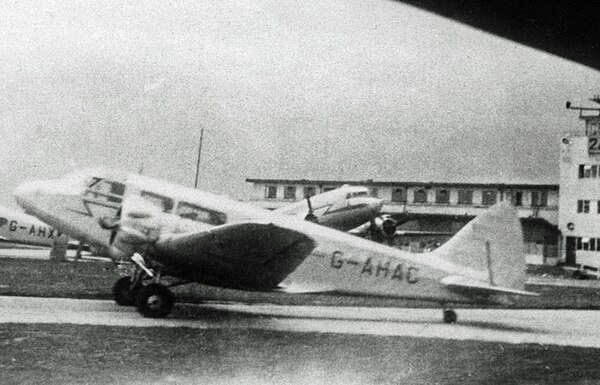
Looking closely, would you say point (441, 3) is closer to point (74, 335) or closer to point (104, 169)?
point (74, 335)

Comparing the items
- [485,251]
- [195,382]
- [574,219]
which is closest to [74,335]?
[195,382]

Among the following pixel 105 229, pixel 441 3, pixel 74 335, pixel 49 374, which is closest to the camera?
pixel 441 3

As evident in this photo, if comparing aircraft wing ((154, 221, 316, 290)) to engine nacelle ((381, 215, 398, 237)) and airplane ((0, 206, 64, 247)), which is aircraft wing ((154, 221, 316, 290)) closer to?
engine nacelle ((381, 215, 398, 237))

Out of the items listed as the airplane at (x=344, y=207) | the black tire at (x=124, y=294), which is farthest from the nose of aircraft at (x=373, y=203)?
the black tire at (x=124, y=294)

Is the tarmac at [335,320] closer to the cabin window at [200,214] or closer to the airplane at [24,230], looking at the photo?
the cabin window at [200,214]

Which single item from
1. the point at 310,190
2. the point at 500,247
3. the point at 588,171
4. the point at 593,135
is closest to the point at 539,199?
the point at 593,135

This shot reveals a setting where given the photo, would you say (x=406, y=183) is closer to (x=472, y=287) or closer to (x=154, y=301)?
(x=472, y=287)
